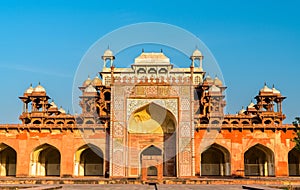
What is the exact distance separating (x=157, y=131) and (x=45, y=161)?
7065 mm

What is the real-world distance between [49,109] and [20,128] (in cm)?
590

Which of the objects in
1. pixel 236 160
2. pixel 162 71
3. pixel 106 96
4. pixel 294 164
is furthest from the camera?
pixel 162 71

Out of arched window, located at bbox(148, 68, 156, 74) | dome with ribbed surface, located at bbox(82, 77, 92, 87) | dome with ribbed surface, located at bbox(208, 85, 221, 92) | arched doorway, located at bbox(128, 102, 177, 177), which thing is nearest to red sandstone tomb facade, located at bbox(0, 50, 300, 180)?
arched doorway, located at bbox(128, 102, 177, 177)

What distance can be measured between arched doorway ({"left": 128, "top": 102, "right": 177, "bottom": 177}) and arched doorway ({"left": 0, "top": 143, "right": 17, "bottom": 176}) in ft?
24.8

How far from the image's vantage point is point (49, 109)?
94.7 feet

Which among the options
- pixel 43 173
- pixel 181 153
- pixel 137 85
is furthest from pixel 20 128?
pixel 181 153

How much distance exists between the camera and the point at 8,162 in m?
25.8

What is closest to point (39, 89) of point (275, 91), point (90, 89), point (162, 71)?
point (90, 89)

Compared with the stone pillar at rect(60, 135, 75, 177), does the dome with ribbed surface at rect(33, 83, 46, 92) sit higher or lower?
higher

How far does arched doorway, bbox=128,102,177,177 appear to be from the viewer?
75.6ft

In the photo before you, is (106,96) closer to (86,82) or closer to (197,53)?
(86,82)

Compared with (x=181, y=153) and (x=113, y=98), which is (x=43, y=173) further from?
(x=181, y=153)

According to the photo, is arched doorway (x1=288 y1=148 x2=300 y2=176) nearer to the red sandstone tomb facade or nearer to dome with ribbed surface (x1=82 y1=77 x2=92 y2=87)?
the red sandstone tomb facade

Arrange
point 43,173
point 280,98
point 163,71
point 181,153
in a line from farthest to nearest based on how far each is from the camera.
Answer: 1. point 163,71
2. point 280,98
3. point 43,173
4. point 181,153
